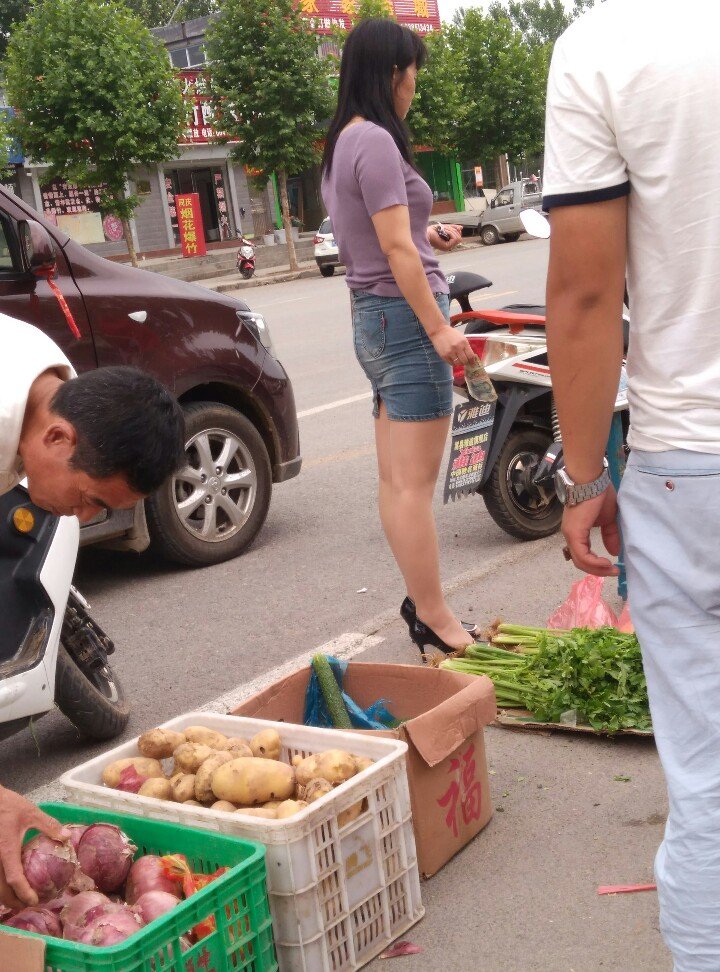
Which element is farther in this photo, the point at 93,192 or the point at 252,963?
the point at 93,192

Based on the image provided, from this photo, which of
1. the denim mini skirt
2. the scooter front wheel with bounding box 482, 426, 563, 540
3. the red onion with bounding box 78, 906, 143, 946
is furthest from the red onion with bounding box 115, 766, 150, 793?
the scooter front wheel with bounding box 482, 426, 563, 540

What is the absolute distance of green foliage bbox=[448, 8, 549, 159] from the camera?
45875 mm

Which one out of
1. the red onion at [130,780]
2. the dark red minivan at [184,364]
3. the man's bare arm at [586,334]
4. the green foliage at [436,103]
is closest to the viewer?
the man's bare arm at [586,334]

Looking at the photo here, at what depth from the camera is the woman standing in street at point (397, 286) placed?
4000 millimetres

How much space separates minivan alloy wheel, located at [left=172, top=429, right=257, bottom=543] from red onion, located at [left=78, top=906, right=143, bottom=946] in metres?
3.55

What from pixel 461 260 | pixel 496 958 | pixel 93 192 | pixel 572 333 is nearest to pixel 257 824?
pixel 496 958

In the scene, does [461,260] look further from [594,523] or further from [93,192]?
[594,523]

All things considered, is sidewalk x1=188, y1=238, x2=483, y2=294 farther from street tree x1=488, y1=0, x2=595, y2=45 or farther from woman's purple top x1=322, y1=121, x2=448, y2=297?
street tree x1=488, y1=0, x2=595, y2=45

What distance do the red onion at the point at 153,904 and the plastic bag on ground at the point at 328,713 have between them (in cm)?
110

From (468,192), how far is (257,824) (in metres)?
53.3

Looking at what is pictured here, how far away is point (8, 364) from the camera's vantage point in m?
2.52

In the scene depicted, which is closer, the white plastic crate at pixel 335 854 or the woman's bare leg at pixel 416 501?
the white plastic crate at pixel 335 854

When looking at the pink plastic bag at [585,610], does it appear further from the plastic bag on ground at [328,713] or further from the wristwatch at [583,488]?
the wristwatch at [583,488]

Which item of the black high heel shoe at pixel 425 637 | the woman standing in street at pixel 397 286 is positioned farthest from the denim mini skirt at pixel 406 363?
the black high heel shoe at pixel 425 637
